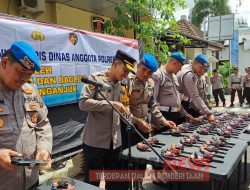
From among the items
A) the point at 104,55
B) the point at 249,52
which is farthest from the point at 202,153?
the point at 249,52

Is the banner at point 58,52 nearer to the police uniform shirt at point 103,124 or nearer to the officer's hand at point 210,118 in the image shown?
the police uniform shirt at point 103,124

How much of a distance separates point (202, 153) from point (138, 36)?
12.1ft

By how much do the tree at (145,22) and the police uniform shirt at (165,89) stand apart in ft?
6.45

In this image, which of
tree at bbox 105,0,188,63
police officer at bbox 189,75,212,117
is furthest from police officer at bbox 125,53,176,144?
tree at bbox 105,0,188,63

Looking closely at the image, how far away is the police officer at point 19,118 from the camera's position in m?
1.63

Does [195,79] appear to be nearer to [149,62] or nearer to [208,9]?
[149,62]

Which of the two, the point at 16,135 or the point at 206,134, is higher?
the point at 16,135

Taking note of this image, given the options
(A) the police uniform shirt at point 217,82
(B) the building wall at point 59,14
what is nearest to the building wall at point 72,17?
(B) the building wall at point 59,14

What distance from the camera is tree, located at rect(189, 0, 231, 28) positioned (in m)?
24.1

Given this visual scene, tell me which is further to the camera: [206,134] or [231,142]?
[206,134]

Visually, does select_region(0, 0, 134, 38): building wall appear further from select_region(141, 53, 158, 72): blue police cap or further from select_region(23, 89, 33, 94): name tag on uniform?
select_region(23, 89, 33, 94): name tag on uniform

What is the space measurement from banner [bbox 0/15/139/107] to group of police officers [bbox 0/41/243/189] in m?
0.99

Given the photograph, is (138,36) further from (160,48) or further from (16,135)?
(16,135)

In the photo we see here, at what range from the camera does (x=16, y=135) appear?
5.58 feet
